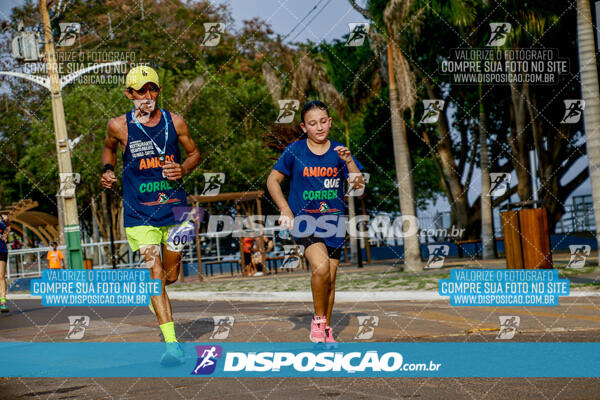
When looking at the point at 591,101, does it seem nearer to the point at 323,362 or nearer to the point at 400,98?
the point at 400,98

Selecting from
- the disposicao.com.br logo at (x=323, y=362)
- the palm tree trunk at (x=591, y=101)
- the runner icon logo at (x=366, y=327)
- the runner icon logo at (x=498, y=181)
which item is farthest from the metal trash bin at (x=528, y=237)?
the runner icon logo at (x=498, y=181)

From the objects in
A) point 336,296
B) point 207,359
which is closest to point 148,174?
point 207,359

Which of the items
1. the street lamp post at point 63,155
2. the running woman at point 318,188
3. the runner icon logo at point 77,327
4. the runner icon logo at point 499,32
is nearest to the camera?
the running woman at point 318,188

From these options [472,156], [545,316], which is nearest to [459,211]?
[472,156]

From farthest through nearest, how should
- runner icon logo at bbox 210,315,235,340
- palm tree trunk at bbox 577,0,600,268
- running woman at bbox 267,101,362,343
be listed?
1. palm tree trunk at bbox 577,0,600,268
2. runner icon logo at bbox 210,315,235,340
3. running woman at bbox 267,101,362,343

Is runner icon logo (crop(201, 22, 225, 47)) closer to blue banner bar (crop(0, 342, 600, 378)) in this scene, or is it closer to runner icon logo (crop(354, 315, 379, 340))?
runner icon logo (crop(354, 315, 379, 340))

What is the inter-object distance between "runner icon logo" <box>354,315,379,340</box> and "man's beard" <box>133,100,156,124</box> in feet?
9.37

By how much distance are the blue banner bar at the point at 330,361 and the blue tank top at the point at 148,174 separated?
1.23m

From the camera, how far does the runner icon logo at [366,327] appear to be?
757cm

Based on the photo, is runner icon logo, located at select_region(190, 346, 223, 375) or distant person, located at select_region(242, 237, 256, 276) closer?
runner icon logo, located at select_region(190, 346, 223, 375)

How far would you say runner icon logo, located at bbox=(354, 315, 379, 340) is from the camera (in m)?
7.57

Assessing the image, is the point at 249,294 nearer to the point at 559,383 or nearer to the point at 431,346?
the point at 431,346

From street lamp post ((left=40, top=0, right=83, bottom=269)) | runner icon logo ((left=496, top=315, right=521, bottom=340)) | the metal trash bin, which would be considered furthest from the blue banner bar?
street lamp post ((left=40, top=0, right=83, bottom=269))

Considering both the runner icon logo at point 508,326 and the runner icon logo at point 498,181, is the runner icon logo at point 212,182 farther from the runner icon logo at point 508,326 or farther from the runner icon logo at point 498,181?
the runner icon logo at point 508,326
